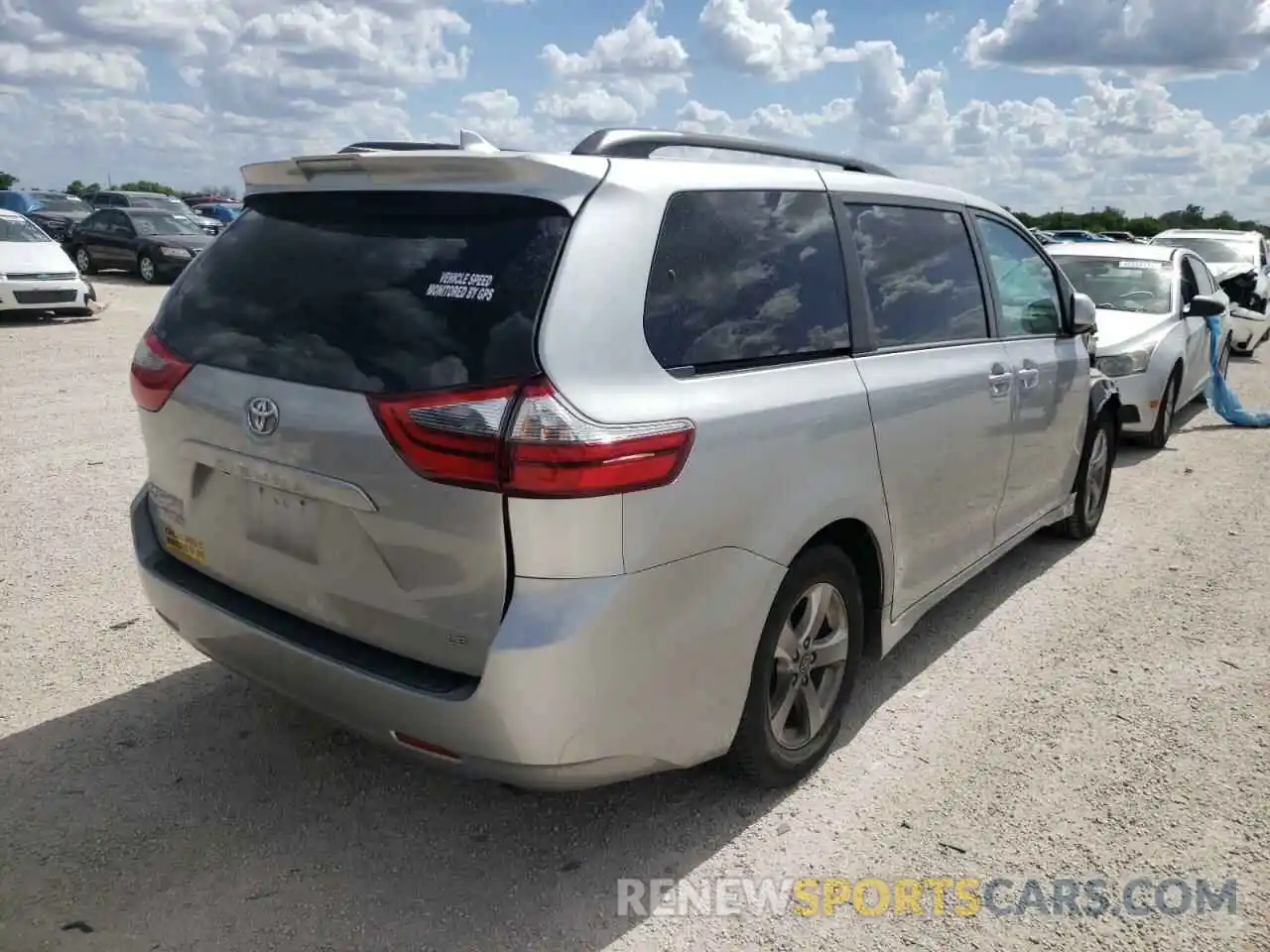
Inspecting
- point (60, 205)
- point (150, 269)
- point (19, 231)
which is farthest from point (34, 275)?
point (60, 205)

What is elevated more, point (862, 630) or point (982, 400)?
point (982, 400)

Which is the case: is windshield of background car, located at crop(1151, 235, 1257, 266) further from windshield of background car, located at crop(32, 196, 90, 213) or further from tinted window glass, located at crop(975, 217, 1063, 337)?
windshield of background car, located at crop(32, 196, 90, 213)

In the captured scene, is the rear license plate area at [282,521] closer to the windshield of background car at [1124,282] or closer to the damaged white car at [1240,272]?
the windshield of background car at [1124,282]

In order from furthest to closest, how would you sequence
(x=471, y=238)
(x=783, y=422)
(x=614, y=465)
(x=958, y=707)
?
(x=958, y=707) < (x=783, y=422) < (x=471, y=238) < (x=614, y=465)

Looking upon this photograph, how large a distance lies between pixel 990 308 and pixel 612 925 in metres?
2.98

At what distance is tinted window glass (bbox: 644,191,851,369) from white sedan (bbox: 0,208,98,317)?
47.8 feet

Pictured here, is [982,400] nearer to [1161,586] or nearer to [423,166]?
[1161,586]

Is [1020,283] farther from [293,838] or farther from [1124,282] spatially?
[1124,282]

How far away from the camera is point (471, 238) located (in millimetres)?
2551

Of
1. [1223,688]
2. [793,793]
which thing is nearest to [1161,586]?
[1223,688]

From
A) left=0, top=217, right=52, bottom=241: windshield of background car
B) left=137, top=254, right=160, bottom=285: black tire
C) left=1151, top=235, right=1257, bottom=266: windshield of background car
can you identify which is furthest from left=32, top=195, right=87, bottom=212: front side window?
left=1151, top=235, right=1257, bottom=266: windshield of background car

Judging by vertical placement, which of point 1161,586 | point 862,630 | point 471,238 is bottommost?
point 1161,586

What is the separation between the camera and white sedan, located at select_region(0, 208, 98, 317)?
1445 cm

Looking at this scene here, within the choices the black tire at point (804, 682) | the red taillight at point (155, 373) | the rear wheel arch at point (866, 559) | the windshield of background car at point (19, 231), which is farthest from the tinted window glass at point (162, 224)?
the black tire at point (804, 682)
